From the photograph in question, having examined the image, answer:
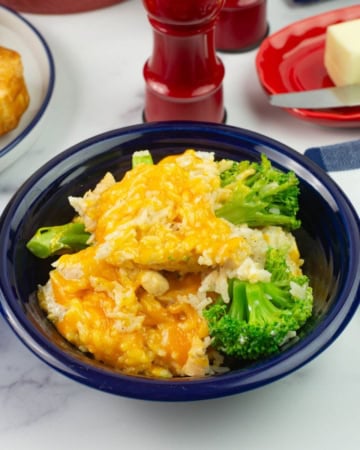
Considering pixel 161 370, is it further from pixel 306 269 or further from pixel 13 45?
pixel 13 45

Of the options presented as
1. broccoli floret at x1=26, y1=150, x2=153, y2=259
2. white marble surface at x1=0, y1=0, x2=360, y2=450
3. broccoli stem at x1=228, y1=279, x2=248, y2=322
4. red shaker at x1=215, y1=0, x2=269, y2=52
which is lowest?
white marble surface at x1=0, y1=0, x2=360, y2=450

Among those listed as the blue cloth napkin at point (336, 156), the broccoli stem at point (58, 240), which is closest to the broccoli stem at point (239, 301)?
the broccoli stem at point (58, 240)

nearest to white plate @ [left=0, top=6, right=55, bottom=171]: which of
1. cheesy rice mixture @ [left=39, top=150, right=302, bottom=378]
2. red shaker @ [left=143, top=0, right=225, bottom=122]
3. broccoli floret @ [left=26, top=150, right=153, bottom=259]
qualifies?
red shaker @ [left=143, top=0, right=225, bottom=122]

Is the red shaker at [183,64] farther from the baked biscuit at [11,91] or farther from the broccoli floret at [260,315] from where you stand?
the broccoli floret at [260,315]

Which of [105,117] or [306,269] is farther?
[105,117]

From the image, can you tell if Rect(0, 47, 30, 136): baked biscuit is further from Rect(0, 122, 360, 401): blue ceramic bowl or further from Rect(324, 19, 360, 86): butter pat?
Rect(324, 19, 360, 86): butter pat

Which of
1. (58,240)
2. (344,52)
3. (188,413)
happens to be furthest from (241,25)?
(188,413)

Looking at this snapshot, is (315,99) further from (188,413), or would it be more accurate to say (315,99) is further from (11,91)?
(188,413)

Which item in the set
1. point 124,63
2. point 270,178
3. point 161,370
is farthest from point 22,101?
point 161,370
